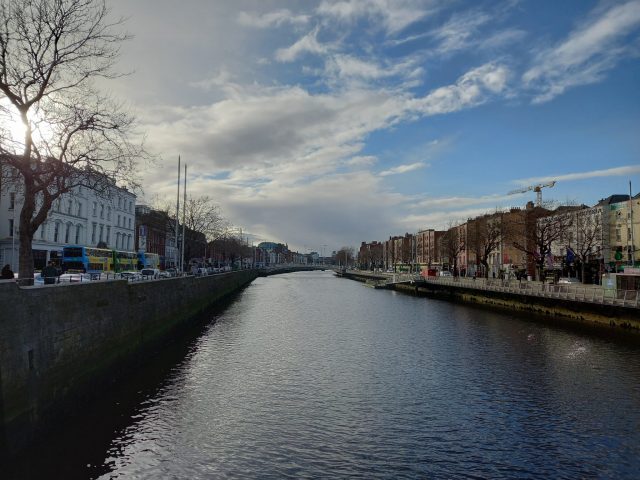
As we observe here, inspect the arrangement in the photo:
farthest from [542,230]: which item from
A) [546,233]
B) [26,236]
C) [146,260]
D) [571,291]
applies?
[26,236]

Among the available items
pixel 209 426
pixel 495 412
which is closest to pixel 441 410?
pixel 495 412

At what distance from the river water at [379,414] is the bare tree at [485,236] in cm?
4691

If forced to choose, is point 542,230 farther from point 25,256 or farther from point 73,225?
point 73,225

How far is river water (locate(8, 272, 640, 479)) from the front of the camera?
36.9 feet

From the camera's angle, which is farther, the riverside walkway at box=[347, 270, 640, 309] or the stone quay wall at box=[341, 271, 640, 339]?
the stone quay wall at box=[341, 271, 640, 339]

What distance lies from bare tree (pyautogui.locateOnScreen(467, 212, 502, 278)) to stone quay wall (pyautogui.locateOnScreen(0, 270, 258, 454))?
6015 cm

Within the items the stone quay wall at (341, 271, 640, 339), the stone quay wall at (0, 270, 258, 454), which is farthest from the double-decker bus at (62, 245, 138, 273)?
the stone quay wall at (341, 271, 640, 339)

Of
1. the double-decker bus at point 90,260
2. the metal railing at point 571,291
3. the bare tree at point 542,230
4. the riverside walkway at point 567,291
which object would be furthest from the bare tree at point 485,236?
the double-decker bus at point 90,260

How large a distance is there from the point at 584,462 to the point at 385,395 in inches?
268

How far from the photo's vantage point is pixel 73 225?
65.5 metres

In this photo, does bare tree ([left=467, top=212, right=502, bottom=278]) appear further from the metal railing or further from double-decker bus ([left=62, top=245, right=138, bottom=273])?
double-decker bus ([left=62, top=245, right=138, bottom=273])

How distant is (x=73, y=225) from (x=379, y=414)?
62.3 metres

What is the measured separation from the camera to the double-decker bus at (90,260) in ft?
146

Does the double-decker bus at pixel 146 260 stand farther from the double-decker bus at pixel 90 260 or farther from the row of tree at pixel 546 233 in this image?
the row of tree at pixel 546 233
